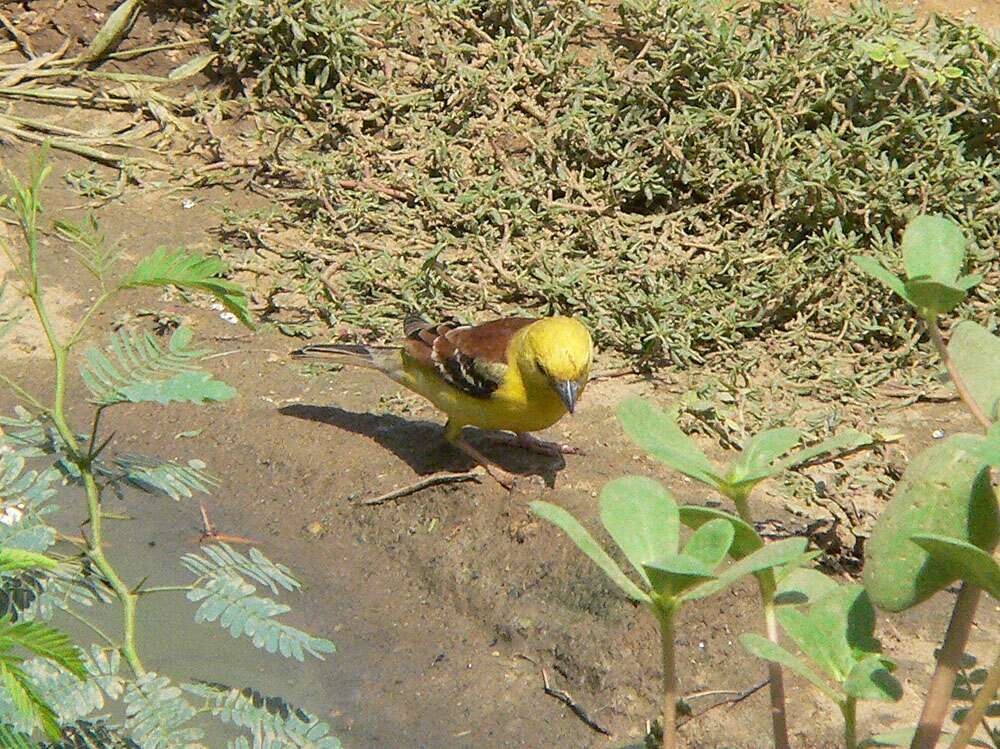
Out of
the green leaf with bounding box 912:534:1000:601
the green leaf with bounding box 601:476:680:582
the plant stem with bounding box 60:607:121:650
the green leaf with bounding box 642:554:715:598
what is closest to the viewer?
the green leaf with bounding box 912:534:1000:601

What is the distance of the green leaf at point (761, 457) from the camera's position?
4.83 ft

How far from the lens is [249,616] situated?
2.24 metres

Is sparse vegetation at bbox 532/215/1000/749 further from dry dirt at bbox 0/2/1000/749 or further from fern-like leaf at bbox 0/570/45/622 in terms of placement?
dry dirt at bbox 0/2/1000/749

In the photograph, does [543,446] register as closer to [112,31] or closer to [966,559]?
[966,559]

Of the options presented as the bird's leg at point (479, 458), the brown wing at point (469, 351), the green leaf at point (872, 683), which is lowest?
the bird's leg at point (479, 458)

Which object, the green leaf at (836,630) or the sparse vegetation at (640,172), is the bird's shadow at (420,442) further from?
the green leaf at (836,630)

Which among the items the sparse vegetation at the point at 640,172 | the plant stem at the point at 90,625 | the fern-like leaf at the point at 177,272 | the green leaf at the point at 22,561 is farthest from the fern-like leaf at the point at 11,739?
the sparse vegetation at the point at 640,172

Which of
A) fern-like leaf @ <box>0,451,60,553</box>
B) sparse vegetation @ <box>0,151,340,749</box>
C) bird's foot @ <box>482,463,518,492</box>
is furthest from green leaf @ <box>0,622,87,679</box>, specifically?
bird's foot @ <box>482,463,518,492</box>

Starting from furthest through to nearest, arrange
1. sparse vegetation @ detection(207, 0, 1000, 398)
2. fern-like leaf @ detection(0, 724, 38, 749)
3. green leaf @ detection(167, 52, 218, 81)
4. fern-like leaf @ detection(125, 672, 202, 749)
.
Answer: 1. green leaf @ detection(167, 52, 218, 81)
2. sparse vegetation @ detection(207, 0, 1000, 398)
3. fern-like leaf @ detection(125, 672, 202, 749)
4. fern-like leaf @ detection(0, 724, 38, 749)

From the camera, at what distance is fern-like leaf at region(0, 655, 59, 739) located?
1.62 meters

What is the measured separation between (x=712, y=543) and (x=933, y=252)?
434 mm

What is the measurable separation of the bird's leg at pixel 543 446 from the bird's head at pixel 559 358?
14.5 inches

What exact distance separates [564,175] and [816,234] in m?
1.42

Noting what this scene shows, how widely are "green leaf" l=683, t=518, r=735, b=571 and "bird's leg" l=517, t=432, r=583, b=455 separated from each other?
165 inches
